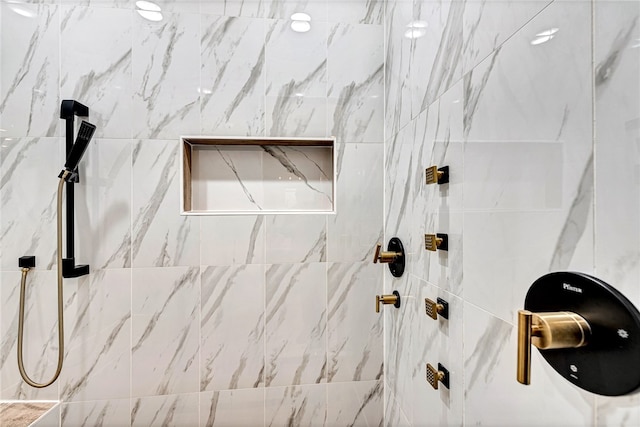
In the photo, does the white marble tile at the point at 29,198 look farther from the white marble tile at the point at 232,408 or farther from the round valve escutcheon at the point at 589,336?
the round valve escutcheon at the point at 589,336

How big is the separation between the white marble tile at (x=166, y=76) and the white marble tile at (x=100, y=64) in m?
0.04

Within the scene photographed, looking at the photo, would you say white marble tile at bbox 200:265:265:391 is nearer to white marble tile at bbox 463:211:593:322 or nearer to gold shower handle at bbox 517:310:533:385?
white marble tile at bbox 463:211:593:322

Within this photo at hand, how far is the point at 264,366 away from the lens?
1.38 meters

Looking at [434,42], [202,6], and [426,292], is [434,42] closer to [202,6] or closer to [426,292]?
[426,292]

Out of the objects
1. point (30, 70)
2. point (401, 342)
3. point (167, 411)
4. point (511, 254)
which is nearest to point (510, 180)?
point (511, 254)

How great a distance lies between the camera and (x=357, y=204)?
4.70 ft

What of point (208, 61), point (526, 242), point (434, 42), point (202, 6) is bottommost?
point (526, 242)

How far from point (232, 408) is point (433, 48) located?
5.10 feet

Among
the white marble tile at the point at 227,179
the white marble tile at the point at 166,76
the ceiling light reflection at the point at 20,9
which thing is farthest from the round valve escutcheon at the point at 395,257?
the ceiling light reflection at the point at 20,9

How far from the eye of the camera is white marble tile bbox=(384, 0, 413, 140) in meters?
1.14

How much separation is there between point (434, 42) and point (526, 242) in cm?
65

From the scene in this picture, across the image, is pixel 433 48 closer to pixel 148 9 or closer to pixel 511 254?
pixel 511 254

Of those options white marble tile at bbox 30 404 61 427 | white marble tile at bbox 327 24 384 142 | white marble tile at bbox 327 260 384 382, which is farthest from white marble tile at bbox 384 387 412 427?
white marble tile at bbox 30 404 61 427

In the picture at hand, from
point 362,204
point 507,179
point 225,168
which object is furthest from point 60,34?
point 507,179
